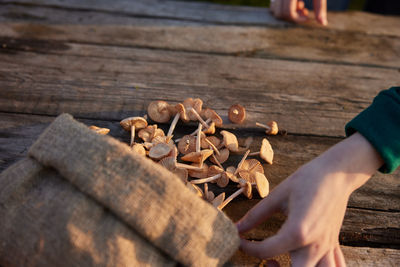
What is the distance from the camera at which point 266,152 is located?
1.20 metres

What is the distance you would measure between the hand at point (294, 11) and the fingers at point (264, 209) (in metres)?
1.54

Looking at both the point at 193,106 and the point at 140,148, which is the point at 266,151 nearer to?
the point at 193,106

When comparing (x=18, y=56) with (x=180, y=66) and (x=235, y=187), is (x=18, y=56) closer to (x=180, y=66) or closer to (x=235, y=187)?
(x=180, y=66)

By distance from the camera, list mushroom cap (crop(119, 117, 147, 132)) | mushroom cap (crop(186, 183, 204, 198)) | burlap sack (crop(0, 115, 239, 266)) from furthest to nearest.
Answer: mushroom cap (crop(119, 117, 147, 132)) < mushroom cap (crop(186, 183, 204, 198)) < burlap sack (crop(0, 115, 239, 266))

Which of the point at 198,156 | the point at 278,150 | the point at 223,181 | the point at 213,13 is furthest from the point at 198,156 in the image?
the point at 213,13

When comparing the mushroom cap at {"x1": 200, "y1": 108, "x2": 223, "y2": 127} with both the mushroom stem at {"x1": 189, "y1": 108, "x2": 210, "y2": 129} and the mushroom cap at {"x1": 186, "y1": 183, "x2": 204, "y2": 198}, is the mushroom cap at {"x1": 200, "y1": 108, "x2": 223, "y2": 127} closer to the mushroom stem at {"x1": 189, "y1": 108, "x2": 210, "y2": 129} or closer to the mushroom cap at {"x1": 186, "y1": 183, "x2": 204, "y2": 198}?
the mushroom stem at {"x1": 189, "y1": 108, "x2": 210, "y2": 129}

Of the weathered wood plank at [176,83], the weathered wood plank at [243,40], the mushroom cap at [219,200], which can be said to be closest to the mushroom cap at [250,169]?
the mushroom cap at [219,200]

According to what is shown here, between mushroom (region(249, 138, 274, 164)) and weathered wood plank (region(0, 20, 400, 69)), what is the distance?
758 mm

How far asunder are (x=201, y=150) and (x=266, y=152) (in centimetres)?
26

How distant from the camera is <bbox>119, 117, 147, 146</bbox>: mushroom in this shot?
1226 mm

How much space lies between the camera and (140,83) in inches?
60.4

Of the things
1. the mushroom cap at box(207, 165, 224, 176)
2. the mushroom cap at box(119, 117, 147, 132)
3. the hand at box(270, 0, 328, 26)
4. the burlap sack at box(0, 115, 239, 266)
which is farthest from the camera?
the hand at box(270, 0, 328, 26)

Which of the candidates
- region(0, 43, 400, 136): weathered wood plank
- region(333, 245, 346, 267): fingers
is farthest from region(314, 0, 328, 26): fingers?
region(333, 245, 346, 267): fingers

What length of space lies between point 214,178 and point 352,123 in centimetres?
50
